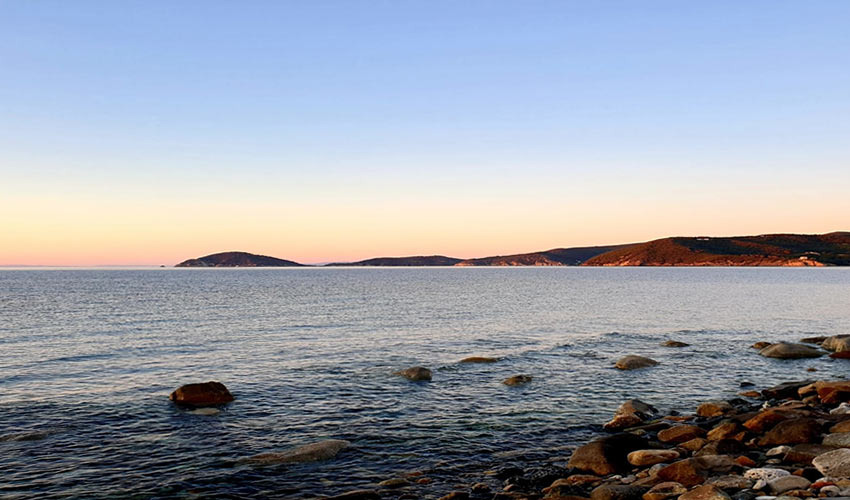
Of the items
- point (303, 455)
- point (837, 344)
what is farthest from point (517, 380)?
point (837, 344)

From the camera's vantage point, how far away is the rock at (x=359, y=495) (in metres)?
15.5

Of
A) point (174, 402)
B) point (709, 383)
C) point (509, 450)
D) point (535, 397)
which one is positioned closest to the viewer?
point (509, 450)

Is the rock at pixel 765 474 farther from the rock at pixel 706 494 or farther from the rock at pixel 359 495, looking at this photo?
the rock at pixel 359 495

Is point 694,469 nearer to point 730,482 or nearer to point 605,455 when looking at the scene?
point 730,482

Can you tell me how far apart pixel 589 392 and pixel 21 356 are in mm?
36803

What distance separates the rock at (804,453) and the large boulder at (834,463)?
1043mm

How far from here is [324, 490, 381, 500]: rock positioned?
15491mm

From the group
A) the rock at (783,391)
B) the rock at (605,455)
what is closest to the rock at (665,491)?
the rock at (605,455)

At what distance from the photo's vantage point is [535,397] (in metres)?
27.9

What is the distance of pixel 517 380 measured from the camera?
102ft

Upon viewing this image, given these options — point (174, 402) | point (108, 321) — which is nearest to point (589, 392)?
point (174, 402)

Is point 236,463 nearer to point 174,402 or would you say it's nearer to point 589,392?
point 174,402

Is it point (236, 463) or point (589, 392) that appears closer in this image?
point (236, 463)

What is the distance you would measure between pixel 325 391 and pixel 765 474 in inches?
776
